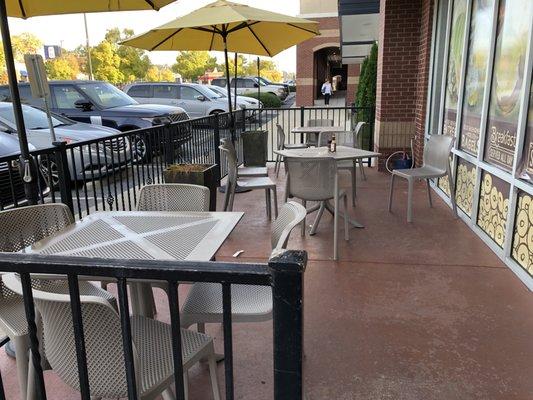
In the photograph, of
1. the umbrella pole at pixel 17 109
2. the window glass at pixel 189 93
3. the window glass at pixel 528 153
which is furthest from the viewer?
the window glass at pixel 189 93

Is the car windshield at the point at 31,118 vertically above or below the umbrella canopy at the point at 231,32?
below

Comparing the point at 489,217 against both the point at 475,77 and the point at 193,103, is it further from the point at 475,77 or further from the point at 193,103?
the point at 193,103

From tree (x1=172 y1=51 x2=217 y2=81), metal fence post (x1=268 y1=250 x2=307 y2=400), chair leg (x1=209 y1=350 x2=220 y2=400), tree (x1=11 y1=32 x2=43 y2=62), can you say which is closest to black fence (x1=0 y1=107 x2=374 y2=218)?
chair leg (x1=209 y1=350 x2=220 y2=400)

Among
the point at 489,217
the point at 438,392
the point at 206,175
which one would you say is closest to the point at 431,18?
the point at 489,217

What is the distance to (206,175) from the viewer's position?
4.62 m

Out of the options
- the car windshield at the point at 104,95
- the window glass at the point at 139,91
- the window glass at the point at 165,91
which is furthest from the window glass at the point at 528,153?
the window glass at the point at 139,91

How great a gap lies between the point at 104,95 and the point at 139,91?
5105 millimetres

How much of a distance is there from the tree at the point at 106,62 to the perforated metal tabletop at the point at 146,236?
36590mm

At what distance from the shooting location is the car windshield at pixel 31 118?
22.2 feet

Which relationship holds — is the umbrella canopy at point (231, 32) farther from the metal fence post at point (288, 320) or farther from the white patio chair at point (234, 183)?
the metal fence post at point (288, 320)

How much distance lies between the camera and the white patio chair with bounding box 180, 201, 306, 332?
2.14 m

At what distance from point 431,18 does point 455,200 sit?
2.95 m

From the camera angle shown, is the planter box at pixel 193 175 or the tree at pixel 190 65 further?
the tree at pixel 190 65

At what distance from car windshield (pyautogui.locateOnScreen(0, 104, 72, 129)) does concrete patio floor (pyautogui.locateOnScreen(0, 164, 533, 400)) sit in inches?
167
